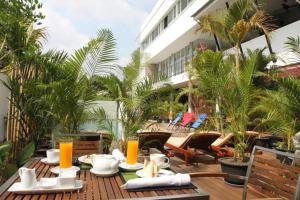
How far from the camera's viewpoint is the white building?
9547 millimetres

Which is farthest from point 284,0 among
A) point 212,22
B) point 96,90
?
point 96,90

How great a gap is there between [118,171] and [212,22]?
7.44 metres

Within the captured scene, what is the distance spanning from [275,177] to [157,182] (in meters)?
1.14

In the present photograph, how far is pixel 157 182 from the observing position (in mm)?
2131

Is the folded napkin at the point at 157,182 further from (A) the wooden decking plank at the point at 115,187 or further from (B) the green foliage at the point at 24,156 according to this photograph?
(B) the green foliage at the point at 24,156

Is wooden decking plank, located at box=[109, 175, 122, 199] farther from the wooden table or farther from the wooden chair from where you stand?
the wooden chair

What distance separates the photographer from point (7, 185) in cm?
210

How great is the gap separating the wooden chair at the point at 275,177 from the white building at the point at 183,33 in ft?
10.4

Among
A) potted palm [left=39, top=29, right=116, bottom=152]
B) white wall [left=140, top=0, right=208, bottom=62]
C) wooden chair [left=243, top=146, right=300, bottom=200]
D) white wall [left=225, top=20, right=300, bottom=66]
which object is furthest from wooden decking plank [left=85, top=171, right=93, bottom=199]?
white wall [left=140, top=0, right=208, bottom=62]

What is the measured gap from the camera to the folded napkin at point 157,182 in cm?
209

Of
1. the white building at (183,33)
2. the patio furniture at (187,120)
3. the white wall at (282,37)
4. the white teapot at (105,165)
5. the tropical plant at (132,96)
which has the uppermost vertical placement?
the white building at (183,33)

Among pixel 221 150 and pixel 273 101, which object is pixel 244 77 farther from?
pixel 221 150

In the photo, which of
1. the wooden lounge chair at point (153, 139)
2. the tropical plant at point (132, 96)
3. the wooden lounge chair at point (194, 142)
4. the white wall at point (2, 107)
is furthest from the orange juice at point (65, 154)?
the white wall at point (2, 107)

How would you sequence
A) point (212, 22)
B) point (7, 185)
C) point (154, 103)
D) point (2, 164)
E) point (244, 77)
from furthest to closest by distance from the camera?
point (212, 22), point (154, 103), point (244, 77), point (2, 164), point (7, 185)
